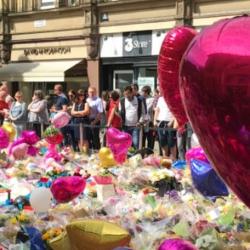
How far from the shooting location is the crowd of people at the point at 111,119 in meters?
7.22

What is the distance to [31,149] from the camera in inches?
230

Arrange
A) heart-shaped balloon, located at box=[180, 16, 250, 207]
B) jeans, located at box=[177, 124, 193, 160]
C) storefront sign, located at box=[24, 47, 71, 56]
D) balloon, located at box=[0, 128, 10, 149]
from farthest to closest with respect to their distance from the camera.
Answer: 1. storefront sign, located at box=[24, 47, 71, 56]
2. jeans, located at box=[177, 124, 193, 160]
3. balloon, located at box=[0, 128, 10, 149]
4. heart-shaped balloon, located at box=[180, 16, 250, 207]

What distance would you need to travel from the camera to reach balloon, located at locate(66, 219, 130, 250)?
7.35 feet

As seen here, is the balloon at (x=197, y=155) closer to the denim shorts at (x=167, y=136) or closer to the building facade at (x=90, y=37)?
the denim shorts at (x=167, y=136)

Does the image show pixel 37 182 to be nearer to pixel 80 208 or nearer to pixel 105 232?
pixel 80 208

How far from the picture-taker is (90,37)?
650 inches

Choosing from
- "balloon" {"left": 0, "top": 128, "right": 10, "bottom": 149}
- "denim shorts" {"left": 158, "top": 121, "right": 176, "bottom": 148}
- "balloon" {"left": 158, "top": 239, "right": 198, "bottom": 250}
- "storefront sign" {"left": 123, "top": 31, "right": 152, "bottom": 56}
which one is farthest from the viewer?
"storefront sign" {"left": 123, "top": 31, "right": 152, "bottom": 56}

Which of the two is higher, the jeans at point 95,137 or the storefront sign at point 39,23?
the storefront sign at point 39,23

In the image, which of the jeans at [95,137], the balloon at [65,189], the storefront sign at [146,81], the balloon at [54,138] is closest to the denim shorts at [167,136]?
the jeans at [95,137]

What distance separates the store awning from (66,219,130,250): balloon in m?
14.7

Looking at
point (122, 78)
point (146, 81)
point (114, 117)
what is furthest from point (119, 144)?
point (122, 78)

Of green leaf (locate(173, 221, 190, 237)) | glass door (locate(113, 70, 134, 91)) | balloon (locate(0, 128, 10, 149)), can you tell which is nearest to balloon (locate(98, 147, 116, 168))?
balloon (locate(0, 128, 10, 149))

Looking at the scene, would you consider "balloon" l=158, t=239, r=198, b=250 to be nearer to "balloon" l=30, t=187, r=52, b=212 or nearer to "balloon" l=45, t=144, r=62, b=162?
"balloon" l=30, t=187, r=52, b=212

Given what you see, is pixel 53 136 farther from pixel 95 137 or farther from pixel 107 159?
pixel 95 137
